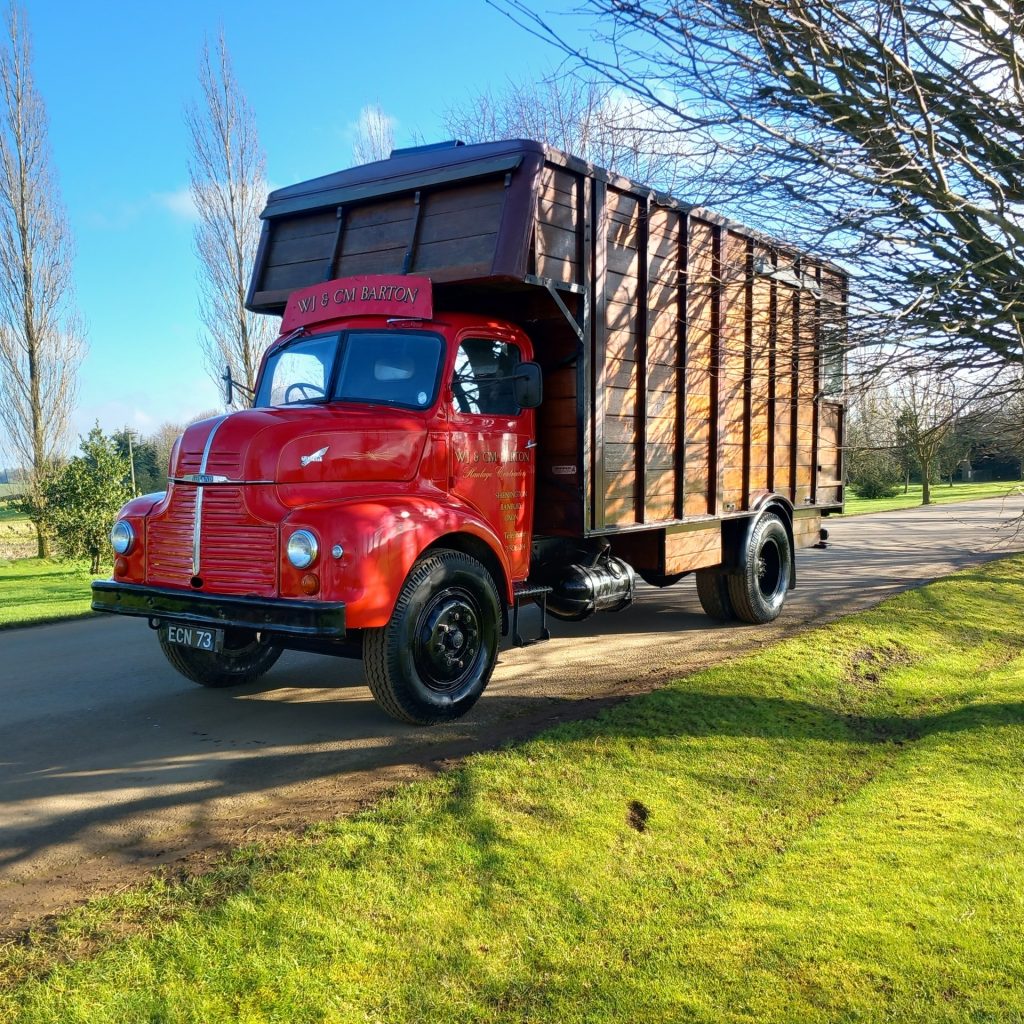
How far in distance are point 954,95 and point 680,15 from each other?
1599 mm

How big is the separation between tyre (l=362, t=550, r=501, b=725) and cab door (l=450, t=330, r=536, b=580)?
0.67 meters

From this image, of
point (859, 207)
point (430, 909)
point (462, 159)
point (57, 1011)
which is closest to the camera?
point (57, 1011)

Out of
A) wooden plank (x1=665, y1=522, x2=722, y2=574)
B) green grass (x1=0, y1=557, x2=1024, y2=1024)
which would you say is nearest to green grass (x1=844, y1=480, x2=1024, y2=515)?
wooden plank (x1=665, y1=522, x2=722, y2=574)

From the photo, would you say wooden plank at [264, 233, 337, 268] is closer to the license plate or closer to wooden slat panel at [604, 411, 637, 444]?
wooden slat panel at [604, 411, 637, 444]

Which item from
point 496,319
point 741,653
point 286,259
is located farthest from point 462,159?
point 741,653

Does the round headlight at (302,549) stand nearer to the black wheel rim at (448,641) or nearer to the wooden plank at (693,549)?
the black wheel rim at (448,641)

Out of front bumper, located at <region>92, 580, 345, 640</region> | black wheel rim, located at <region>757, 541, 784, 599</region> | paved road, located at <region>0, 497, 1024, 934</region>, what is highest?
front bumper, located at <region>92, 580, 345, 640</region>

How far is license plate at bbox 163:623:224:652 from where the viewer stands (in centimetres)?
528

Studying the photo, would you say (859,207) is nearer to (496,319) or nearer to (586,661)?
(496,319)

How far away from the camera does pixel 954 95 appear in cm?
470

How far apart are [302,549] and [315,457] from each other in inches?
26.6

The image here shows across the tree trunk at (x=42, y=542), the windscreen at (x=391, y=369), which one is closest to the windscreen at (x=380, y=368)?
the windscreen at (x=391, y=369)

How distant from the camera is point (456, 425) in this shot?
6074 mm

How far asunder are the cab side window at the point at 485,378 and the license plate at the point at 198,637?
2219 millimetres
